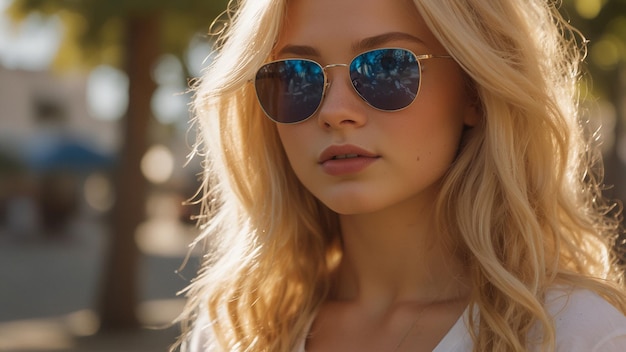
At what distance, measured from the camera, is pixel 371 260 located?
7.36 ft

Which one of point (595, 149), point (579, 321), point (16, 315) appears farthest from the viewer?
point (16, 315)

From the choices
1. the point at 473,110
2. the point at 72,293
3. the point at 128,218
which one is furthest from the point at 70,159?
the point at 473,110

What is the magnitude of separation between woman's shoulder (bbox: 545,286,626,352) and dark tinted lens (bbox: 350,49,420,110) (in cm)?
55

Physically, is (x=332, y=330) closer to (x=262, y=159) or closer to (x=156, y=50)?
(x=262, y=159)

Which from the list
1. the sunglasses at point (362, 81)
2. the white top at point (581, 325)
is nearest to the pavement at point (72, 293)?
the sunglasses at point (362, 81)

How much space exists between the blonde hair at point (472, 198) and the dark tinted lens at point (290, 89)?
5 centimetres

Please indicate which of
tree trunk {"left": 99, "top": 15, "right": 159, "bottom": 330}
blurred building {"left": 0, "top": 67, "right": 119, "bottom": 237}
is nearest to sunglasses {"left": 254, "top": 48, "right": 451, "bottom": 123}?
tree trunk {"left": 99, "top": 15, "right": 159, "bottom": 330}

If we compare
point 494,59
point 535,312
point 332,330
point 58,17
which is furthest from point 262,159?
point 58,17

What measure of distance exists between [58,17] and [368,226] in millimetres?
7609

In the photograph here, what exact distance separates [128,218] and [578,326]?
849 centimetres

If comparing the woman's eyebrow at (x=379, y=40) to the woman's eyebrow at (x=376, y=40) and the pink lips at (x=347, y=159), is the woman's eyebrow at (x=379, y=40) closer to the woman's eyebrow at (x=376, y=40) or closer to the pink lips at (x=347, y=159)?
the woman's eyebrow at (x=376, y=40)

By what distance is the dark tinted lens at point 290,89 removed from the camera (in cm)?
205

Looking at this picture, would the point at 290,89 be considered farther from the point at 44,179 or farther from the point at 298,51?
the point at 44,179

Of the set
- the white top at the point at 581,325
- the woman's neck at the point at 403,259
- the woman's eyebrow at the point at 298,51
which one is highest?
the woman's eyebrow at the point at 298,51
